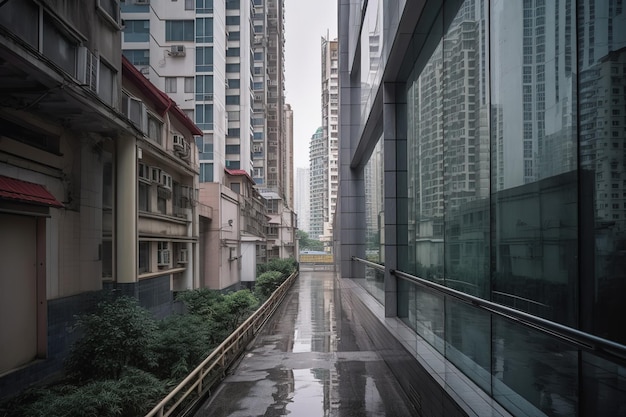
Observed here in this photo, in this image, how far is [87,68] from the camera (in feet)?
28.2

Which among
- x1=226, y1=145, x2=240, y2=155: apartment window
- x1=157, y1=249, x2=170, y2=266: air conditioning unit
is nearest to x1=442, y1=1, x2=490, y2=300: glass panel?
x1=157, y1=249, x2=170, y2=266: air conditioning unit

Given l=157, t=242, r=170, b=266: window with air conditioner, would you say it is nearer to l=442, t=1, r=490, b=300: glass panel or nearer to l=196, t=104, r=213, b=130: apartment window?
l=442, t=1, r=490, b=300: glass panel

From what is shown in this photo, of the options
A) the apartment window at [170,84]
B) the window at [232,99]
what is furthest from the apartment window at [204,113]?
the window at [232,99]

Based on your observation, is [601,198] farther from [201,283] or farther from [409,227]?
[201,283]

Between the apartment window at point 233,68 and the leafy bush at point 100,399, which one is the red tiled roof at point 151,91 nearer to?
the leafy bush at point 100,399

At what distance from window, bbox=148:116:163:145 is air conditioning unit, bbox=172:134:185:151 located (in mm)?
1100

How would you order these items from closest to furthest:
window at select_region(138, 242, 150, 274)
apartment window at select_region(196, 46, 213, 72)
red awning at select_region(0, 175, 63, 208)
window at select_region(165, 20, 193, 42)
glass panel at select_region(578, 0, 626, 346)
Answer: glass panel at select_region(578, 0, 626, 346)
red awning at select_region(0, 175, 63, 208)
window at select_region(138, 242, 150, 274)
window at select_region(165, 20, 193, 42)
apartment window at select_region(196, 46, 213, 72)

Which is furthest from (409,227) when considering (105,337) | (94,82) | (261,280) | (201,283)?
(261,280)

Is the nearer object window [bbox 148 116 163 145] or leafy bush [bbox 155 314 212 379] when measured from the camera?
leafy bush [bbox 155 314 212 379]

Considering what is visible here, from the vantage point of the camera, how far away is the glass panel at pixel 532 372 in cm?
373

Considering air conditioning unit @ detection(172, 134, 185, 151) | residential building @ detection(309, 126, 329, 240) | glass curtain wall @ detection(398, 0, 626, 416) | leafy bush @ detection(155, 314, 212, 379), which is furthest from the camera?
residential building @ detection(309, 126, 329, 240)

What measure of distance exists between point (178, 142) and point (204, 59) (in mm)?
14557

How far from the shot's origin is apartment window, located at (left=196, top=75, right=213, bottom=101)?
29.3m

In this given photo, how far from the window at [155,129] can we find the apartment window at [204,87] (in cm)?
1459
